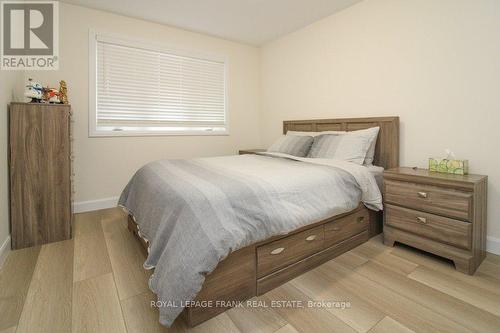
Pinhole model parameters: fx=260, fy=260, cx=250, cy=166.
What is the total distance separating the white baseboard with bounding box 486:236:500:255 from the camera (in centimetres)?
204

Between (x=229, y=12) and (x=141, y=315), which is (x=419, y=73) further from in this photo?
(x=141, y=315)

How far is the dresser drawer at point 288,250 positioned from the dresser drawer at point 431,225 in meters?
0.72

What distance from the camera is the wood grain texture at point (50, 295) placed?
1.32 metres

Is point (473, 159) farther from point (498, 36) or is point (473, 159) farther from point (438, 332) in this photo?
point (438, 332)

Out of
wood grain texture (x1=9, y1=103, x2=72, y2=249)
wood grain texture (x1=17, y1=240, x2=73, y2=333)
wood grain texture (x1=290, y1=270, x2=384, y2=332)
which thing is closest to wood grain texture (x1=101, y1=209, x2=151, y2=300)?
wood grain texture (x1=17, y1=240, x2=73, y2=333)

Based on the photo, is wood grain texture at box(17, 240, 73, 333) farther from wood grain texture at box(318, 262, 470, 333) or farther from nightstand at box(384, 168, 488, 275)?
nightstand at box(384, 168, 488, 275)

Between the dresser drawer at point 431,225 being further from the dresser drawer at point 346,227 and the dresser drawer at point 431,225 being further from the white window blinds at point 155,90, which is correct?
the white window blinds at point 155,90

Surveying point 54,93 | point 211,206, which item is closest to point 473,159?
point 211,206

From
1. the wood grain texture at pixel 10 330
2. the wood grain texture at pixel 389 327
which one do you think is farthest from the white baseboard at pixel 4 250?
the wood grain texture at pixel 389 327

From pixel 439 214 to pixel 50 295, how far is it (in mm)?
2631

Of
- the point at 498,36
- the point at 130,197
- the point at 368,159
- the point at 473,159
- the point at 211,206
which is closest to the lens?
the point at 211,206

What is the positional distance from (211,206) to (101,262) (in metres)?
1.19

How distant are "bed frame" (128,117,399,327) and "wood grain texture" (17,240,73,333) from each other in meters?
0.53

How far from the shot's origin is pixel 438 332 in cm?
127
